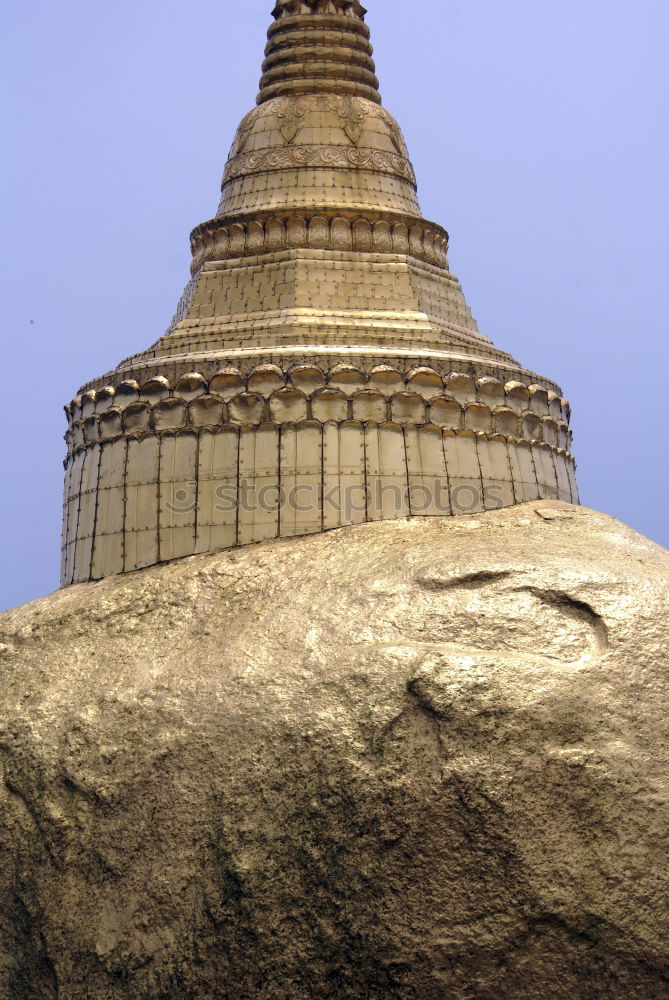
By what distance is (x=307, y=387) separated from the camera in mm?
12508

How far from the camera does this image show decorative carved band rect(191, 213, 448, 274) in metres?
14.4

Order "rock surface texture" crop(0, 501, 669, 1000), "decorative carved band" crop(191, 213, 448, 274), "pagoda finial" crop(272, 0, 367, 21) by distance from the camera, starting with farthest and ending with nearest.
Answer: "pagoda finial" crop(272, 0, 367, 21) < "decorative carved band" crop(191, 213, 448, 274) < "rock surface texture" crop(0, 501, 669, 1000)

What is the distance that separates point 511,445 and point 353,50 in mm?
5477

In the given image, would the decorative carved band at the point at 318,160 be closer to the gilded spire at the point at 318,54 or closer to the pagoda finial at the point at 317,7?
the gilded spire at the point at 318,54

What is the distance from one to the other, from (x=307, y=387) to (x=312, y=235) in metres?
2.57

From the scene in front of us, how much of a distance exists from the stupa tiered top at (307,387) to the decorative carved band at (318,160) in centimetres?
2

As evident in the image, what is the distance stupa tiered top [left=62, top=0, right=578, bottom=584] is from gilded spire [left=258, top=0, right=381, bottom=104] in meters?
0.08

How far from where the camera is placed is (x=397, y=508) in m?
12.3

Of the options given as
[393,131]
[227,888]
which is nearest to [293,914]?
[227,888]

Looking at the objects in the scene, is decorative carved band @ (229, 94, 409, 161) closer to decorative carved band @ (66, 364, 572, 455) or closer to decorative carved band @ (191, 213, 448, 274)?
decorative carved band @ (191, 213, 448, 274)

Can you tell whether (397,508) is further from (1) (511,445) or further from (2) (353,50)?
(2) (353,50)

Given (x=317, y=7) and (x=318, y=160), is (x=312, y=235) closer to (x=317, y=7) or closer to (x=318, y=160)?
(x=318, y=160)

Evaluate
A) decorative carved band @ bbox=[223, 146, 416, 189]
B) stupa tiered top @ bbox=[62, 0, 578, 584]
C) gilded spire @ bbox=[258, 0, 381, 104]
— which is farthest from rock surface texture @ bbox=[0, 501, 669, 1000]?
gilded spire @ bbox=[258, 0, 381, 104]

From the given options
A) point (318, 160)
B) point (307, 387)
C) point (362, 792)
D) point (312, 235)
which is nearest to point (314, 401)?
point (307, 387)
